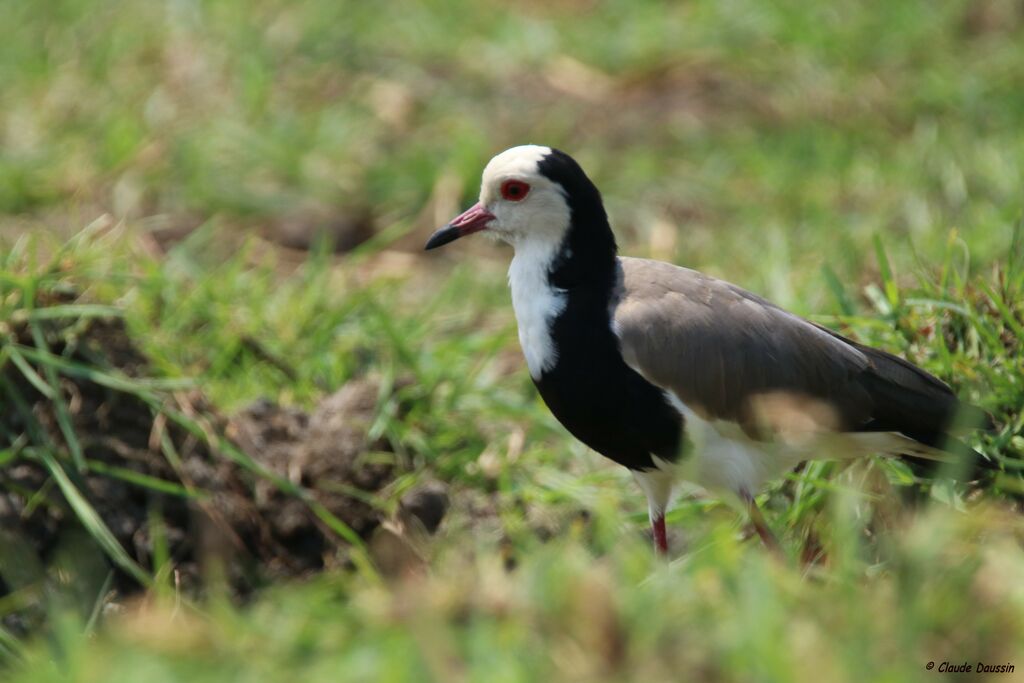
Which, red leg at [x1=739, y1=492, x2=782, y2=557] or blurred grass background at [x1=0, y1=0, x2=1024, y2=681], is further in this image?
red leg at [x1=739, y1=492, x2=782, y2=557]

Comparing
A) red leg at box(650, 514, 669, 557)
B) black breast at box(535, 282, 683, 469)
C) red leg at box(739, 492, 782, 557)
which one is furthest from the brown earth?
red leg at box(739, 492, 782, 557)

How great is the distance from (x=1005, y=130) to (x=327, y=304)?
3.56 meters

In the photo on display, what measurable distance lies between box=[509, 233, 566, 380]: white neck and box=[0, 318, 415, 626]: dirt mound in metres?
0.97

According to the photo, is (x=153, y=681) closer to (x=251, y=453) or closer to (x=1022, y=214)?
(x=251, y=453)

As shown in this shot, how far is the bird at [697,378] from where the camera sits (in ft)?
13.1

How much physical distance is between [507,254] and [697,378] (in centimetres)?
323

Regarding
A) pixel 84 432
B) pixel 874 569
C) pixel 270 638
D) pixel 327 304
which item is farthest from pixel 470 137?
pixel 270 638

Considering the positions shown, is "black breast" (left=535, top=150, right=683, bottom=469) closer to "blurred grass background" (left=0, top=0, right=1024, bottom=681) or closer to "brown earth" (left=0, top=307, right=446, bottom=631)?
"blurred grass background" (left=0, top=0, right=1024, bottom=681)

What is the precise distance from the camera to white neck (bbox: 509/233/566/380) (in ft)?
13.4

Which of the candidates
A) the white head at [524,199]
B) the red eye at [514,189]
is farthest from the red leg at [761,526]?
the red eye at [514,189]

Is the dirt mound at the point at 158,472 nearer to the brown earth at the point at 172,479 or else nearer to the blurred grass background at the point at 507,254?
the brown earth at the point at 172,479

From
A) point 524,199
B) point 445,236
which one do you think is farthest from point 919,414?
point 445,236

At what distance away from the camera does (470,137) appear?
7.38 m

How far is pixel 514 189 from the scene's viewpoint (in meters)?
4.23
